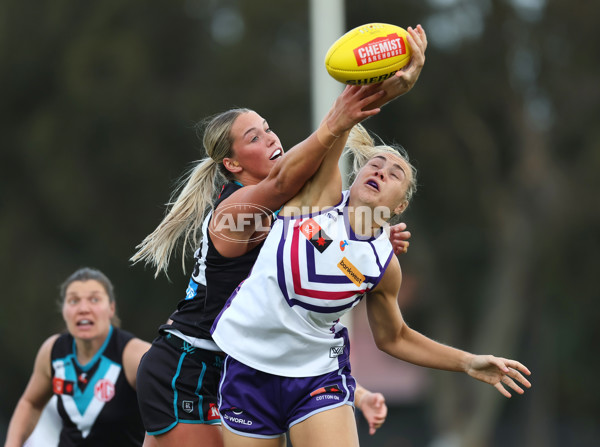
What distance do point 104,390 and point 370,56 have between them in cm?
271

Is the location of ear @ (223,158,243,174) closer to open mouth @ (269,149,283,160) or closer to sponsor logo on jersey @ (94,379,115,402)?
open mouth @ (269,149,283,160)

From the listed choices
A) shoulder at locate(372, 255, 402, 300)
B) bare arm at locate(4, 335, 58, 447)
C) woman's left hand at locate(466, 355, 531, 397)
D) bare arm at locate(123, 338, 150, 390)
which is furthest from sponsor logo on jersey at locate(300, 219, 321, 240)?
bare arm at locate(4, 335, 58, 447)

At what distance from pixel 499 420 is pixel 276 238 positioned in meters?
22.6

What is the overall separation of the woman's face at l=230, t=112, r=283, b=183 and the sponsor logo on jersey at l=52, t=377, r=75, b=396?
1.91m

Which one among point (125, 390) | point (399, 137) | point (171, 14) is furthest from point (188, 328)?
point (171, 14)

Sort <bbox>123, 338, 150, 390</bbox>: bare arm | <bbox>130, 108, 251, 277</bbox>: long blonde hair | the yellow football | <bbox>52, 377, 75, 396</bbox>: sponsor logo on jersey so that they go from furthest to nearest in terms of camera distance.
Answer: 1. <bbox>52, 377, 75, 396</bbox>: sponsor logo on jersey
2. <bbox>123, 338, 150, 390</bbox>: bare arm
3. <bbox>130, 108, 251, 277</bbox>: long blonde hair
4. the yellow football

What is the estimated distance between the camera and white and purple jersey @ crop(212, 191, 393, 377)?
12.5 feet

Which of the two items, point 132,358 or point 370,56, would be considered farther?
point 132,358

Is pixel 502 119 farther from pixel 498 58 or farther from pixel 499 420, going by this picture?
pixel 499 420

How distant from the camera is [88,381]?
541cm

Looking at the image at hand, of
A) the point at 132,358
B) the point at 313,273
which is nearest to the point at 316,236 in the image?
the point at 313,273

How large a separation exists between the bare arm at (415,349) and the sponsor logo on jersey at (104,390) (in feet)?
5.82

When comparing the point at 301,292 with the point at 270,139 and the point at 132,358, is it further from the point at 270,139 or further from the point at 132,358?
the point at 132,358

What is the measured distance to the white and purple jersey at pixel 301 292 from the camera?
3.82 metres
